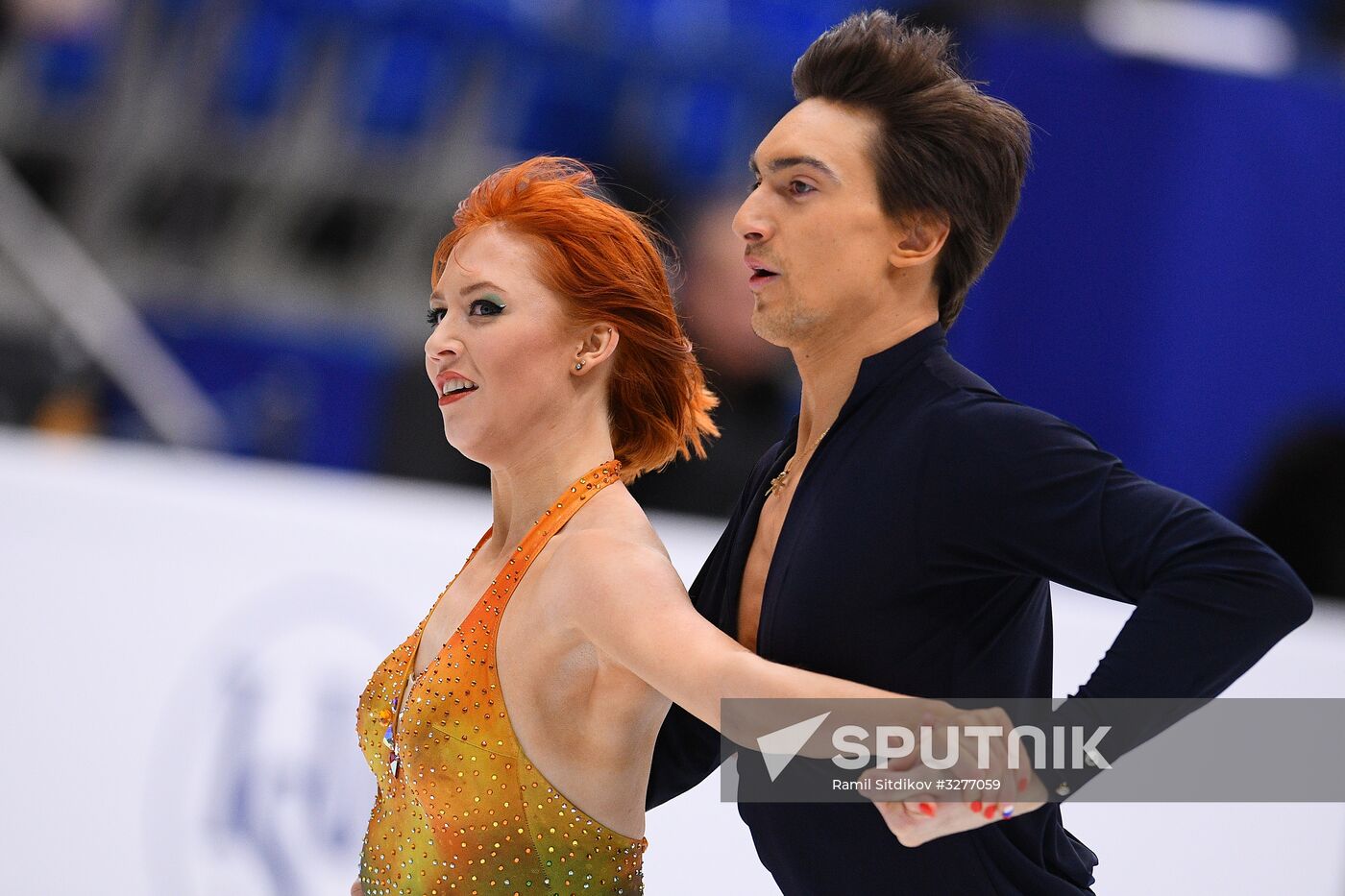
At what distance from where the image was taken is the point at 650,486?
5137 millimetres

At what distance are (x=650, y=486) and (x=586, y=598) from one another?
10.8ft

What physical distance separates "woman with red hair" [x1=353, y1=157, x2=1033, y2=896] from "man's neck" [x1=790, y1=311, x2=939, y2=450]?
238mm

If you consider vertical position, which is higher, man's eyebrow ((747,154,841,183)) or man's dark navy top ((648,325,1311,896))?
man's eyebrow ((747,154,841,183))

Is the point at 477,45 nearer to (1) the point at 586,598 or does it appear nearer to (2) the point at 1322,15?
(2) the point at 1322,15

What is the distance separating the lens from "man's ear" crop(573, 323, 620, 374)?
2.04 metres

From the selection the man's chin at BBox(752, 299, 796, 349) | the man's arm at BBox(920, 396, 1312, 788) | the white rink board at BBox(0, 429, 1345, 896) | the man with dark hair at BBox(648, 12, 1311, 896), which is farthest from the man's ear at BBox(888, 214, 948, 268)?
the white rink board at BBox(0, 429, 1345, 896)

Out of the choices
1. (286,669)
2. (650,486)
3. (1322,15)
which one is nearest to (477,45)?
(650,486)

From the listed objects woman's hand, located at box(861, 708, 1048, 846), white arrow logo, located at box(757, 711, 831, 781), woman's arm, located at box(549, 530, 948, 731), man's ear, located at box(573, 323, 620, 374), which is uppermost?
man's ear, located at box(573, 323, 620, 374)

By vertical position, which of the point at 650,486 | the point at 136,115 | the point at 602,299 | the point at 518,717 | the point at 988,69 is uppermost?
the point at 136,115

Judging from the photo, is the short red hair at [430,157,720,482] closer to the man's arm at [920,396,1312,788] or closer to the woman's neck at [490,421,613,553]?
the woman's neck at [490,421,613,553]

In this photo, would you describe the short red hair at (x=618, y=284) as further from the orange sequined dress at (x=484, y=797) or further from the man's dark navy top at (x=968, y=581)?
the man's dark navy top at (x=968, y=581)

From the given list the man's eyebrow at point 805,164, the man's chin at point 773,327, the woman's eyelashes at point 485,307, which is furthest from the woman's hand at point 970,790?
the woman's eyelashes at point 485,307

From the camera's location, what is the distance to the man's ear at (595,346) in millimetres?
2045

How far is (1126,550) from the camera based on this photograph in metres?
1.53
